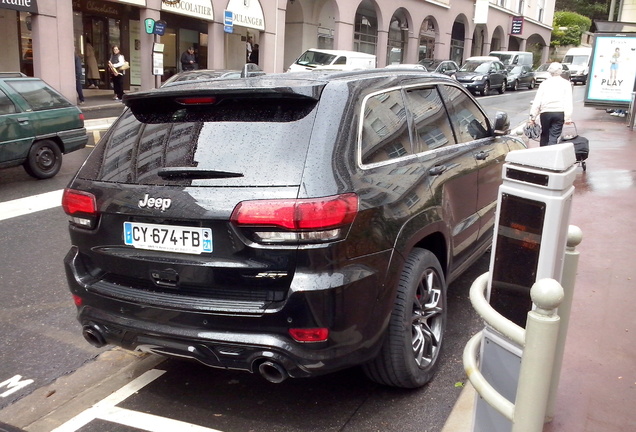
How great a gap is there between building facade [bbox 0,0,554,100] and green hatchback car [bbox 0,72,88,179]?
795cm

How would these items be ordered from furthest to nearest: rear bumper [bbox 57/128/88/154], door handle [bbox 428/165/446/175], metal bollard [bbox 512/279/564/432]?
rear bumper [bbox 57/128/88/154] < door handle [bbox 428/165/446/175] < metal bollard [bbox 512/279/564/432]

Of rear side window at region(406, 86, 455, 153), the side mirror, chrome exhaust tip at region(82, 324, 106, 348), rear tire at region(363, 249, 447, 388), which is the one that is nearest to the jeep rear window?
chrome exhaust tip at region(82, 324, 106, 348)

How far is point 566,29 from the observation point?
6288cm

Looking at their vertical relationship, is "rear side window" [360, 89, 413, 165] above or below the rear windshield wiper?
above

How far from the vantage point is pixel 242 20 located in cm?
2431

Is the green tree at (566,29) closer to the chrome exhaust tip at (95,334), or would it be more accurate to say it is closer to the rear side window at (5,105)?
the rear side window at (5,105)

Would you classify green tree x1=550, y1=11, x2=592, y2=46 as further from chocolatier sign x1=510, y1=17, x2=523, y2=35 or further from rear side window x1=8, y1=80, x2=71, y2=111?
rear side window x1=8, y1=80, x2=71, y2=111

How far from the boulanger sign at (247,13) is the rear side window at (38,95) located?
14821 mm

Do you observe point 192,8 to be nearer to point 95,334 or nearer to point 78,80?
point 78,80

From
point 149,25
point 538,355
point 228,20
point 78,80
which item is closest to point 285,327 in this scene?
point 538,355

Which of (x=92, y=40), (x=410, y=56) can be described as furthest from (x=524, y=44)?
(x=92, y=40)

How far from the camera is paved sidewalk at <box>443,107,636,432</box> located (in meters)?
3.34

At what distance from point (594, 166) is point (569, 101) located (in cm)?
121

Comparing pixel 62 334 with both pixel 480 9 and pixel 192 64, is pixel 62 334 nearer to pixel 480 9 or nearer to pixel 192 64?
pixel 192 64
